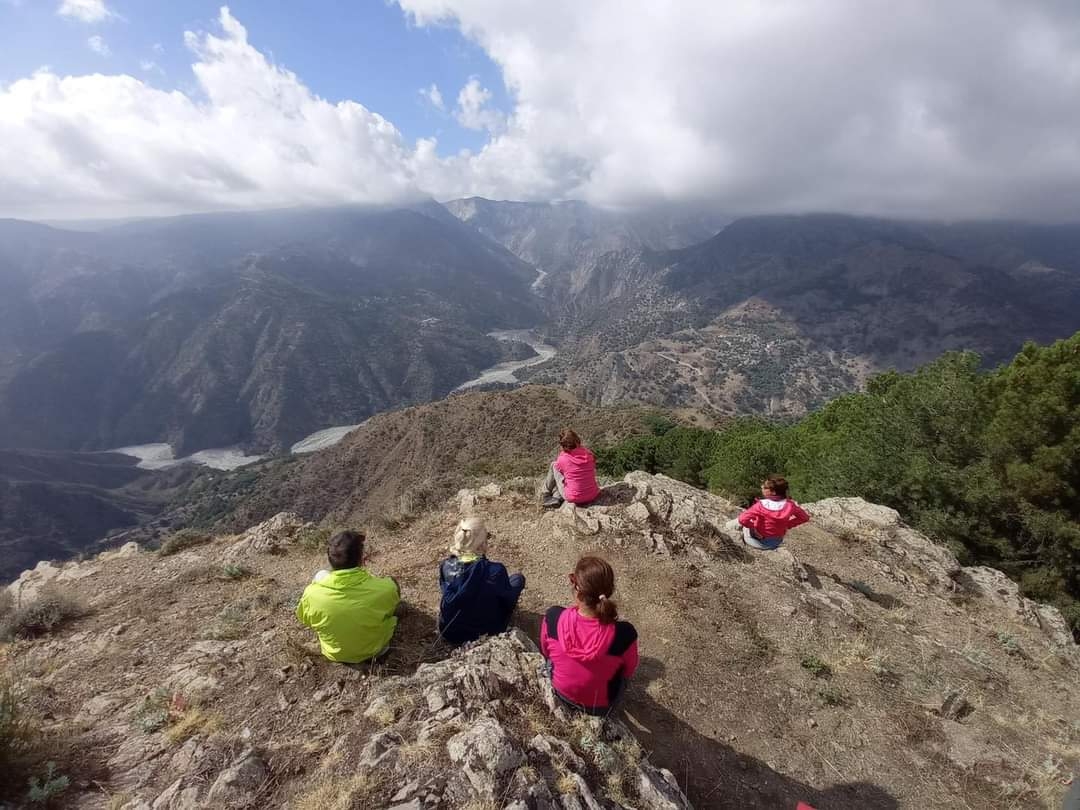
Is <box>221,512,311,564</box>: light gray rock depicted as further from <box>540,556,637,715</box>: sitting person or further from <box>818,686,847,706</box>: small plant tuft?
<box>818,686,847,706</box>: small plant tuft

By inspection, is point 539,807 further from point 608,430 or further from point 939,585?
point 608,430

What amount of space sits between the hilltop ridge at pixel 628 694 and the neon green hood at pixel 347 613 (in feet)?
0.95

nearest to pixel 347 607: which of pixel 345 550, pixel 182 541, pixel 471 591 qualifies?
pixel 345 550

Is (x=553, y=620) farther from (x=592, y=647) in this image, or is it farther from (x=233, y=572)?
(x=233, y=572)

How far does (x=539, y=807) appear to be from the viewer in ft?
12.7

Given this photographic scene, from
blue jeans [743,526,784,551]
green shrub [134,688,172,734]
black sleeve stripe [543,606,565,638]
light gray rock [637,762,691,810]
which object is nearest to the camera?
light gray rock [637,762,691,810]

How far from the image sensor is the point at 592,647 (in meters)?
4.91

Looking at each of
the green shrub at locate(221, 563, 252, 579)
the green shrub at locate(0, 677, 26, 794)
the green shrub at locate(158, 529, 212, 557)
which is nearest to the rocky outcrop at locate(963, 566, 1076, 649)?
the green shrub at locate(0, 677, 26, 794)

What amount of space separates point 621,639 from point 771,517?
227 inches

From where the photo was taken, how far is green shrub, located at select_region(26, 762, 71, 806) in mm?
3992

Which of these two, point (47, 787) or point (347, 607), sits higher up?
point (347, 607)

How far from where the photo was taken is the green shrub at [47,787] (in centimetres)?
399

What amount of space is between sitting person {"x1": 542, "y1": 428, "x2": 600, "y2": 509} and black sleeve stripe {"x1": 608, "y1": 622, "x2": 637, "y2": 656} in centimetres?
534

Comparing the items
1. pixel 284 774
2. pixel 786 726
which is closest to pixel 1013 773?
pixel 786 726
